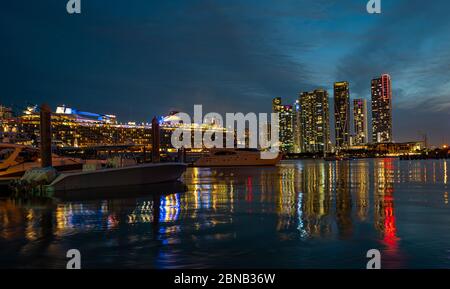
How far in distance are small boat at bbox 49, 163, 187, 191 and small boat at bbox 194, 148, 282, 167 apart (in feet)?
191

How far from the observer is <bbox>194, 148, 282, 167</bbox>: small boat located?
93312 millimetres

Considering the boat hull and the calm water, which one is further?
the boat hull

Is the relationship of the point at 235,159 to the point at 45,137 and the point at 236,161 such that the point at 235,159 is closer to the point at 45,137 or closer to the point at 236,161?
the point at 236,161

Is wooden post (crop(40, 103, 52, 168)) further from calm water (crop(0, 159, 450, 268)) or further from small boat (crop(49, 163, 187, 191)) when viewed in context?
calm water (crop(0, 159, 450, 268))

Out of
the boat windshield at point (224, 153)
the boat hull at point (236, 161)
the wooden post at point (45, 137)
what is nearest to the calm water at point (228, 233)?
the wooden post at point (45, 137)

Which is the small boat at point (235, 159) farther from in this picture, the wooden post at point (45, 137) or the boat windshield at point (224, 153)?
the wooden post at point (45, 137)

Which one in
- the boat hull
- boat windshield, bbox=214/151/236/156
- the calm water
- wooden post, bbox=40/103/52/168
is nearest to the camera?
the calm water

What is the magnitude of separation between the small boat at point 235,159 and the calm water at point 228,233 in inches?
2837

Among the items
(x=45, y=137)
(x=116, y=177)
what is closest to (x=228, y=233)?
(x=116, y=177)

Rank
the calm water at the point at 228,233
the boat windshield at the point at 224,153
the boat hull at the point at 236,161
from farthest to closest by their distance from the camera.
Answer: the boat windshield at the point at 224,153 → the boat hull at the point at 236,161 → the calm water at the point at 228,233

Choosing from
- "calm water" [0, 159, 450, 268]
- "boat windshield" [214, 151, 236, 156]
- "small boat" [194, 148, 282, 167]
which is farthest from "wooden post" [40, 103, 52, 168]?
"boat windshield" [214, 151, 236, 156]

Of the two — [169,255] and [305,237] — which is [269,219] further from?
[169,255]

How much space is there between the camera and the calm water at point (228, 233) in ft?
31.1
